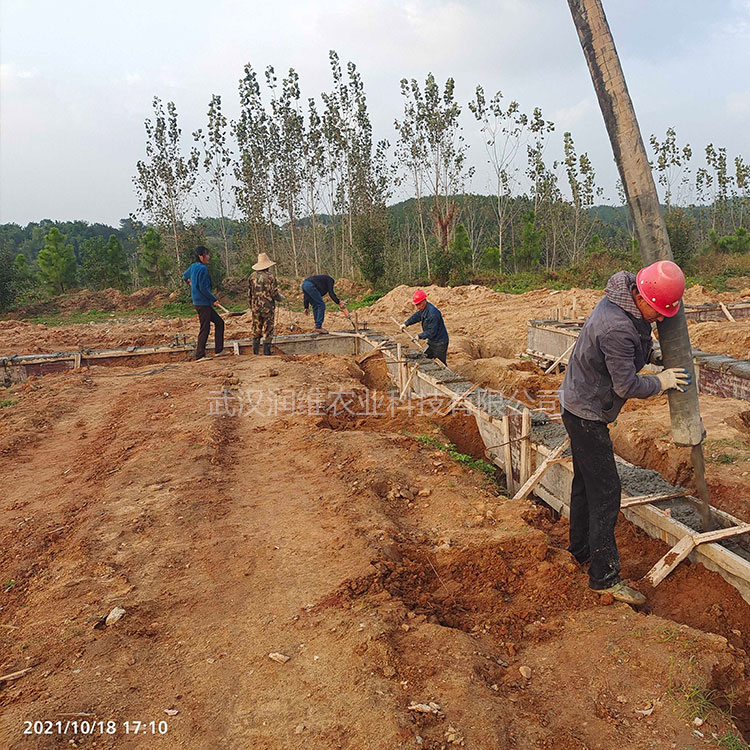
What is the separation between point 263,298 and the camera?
9.19m

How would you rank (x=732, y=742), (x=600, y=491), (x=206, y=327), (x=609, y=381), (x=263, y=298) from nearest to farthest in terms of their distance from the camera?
1. (x=732, y=742)
2. (x=609, y=381)
3. (x=600, y=491)
4. (x=206, y=327)
5. (x=263, y=298)

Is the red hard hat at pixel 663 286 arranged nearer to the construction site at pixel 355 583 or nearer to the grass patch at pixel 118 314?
the construction site at pixel 355 583

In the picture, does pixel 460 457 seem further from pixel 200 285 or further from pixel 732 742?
pixel 200 285

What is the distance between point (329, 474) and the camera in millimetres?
4703

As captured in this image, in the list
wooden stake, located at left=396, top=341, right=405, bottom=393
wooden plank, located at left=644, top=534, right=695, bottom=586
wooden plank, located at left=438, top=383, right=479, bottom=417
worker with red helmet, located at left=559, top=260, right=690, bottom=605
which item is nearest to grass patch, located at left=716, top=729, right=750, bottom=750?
worker with red helmet, located at left=559, top=260, right=690, bottom=605

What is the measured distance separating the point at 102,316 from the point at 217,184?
1114cm

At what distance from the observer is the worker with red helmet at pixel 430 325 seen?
744 cm

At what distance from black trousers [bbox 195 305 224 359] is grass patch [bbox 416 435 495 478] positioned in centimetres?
466

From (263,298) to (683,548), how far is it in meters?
7.40

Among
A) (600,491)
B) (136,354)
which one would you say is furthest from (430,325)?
(136,354)

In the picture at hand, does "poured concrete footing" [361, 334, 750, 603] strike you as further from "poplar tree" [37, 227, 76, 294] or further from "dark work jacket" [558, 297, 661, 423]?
"poplar tree" [37, 227, 76, 294]

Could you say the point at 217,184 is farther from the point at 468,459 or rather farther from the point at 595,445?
the point at 595,445

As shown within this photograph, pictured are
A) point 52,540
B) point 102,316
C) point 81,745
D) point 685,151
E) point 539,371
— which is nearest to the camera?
point 81,745

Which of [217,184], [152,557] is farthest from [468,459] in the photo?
[217,184]
